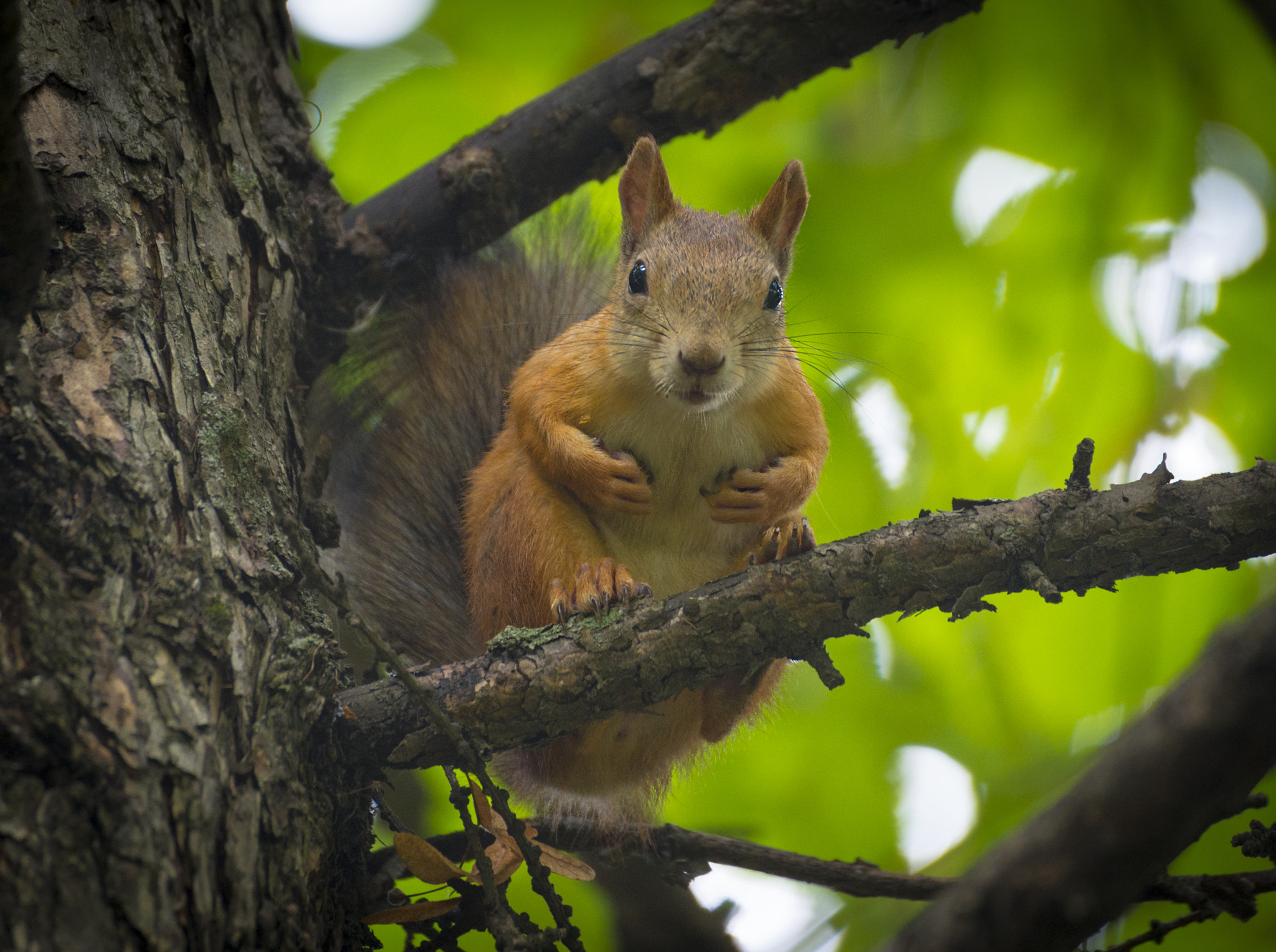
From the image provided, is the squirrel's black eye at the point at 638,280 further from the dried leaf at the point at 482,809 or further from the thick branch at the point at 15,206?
the thick branch at the point at 15,206

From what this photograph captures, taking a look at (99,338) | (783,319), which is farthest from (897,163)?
(99,338)

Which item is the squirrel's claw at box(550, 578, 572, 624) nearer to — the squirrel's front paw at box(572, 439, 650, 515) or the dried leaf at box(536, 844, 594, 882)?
the squirrel's front paw at box(572, 439, 650, 515)

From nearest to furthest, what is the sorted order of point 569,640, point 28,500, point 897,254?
1. point 28,500
2. point 569,640
3. point 897,254

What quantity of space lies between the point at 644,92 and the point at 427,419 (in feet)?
2.95

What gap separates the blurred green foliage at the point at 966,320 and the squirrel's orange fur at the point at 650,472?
248mm

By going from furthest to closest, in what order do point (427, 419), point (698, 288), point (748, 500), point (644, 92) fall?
1. point (427, 419)
2. point (644, 92)
3. point (698, 288)
4. point (748, 500)

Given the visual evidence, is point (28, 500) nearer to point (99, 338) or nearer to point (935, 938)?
point (99, 338)

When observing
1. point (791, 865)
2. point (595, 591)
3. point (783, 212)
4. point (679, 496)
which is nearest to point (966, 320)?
point (783, 212)

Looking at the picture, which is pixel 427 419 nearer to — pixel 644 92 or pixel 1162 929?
pixel 644 92

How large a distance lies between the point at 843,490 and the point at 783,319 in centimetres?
50

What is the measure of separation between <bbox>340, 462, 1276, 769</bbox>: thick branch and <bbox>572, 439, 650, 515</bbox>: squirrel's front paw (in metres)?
0.36

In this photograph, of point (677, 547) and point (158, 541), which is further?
point (677, 547)

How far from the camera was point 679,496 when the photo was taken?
188 cm

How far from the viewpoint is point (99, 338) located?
1.20 m
